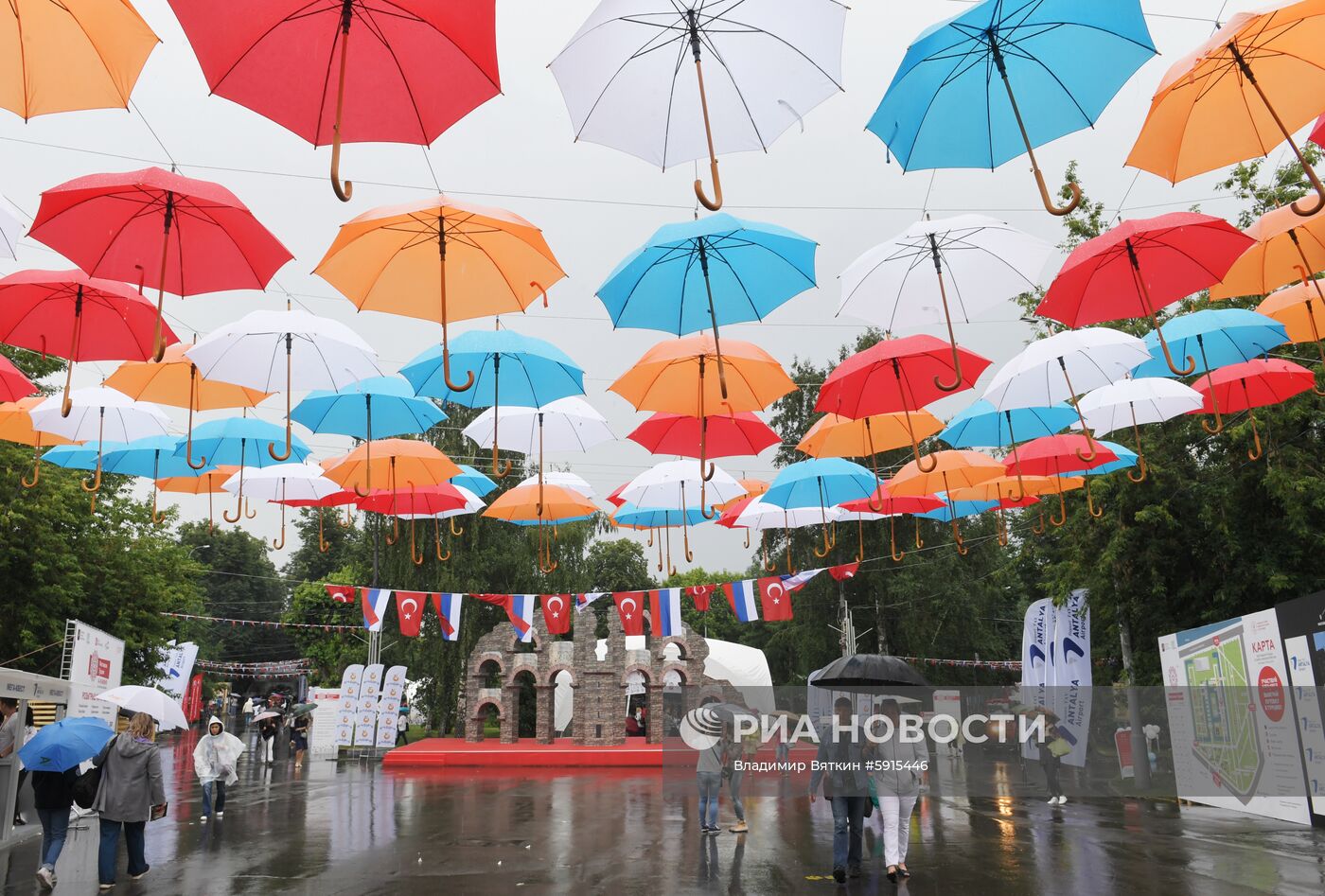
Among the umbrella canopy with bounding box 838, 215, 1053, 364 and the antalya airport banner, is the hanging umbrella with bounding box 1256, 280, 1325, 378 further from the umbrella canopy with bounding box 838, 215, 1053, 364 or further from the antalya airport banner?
the antalya airport banner

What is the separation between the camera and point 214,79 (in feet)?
16.2

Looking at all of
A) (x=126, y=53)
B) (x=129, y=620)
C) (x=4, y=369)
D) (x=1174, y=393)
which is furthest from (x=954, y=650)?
(x=126, y=53)

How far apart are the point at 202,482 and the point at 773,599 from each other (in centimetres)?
1244

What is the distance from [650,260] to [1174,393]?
5.96 meters

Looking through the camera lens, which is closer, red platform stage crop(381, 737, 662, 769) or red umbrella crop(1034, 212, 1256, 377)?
red umbrella crop(1034, 212, 1256, 377)

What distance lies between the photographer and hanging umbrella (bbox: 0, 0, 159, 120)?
15.6 ft

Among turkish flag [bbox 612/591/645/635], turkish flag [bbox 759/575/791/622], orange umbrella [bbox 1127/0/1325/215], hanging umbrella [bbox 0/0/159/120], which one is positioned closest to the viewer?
hanging umbrella [bbox 0/0/159/120]

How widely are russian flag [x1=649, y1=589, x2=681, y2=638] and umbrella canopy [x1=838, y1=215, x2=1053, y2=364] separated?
43.0 ft

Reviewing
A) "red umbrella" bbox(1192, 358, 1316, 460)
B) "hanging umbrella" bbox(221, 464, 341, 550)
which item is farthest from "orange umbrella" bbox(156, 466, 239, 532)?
"red umbrella" bbox(1192, 358, 1316, 460)

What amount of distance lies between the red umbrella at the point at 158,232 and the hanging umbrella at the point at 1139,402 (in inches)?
344

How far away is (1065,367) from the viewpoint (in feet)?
32.2

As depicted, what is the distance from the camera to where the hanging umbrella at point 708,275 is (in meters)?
8.14

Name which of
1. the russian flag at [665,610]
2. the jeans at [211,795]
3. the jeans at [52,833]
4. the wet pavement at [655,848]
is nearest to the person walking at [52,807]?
the jeans at [52,833]

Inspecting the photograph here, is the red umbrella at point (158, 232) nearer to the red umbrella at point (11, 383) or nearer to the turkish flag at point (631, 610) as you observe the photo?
the red umbrella at point (11, 383)
